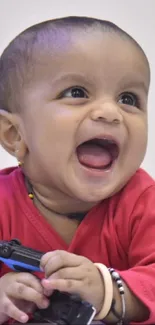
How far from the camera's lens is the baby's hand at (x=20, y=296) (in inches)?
20.7

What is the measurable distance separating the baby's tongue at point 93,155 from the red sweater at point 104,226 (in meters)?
0.07

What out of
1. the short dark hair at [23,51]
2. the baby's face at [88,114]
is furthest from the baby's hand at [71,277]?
the short dark hair at [23,51]

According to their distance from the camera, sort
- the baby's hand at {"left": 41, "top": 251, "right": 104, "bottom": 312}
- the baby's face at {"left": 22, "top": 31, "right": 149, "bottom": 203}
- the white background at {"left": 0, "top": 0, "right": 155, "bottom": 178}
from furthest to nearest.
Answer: the white background at {"left": 0, "top": 0, "right": 155, "bottom": 178}, the baby's face at {"left": 22, "top": 31, "right": 149, "bottom": 203}, the baby's hand at {"left": 41, "top": 251, "right": 104, "bottom": 312}

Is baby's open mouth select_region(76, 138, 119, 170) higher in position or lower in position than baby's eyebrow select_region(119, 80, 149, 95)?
lower

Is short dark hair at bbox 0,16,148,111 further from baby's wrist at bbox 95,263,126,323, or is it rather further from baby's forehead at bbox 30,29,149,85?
baby's wrist at bbox 95,263,126,323

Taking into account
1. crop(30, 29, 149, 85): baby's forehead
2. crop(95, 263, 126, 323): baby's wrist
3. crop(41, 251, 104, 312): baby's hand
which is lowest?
crop(95, 263, 126, 323): baby's wrist

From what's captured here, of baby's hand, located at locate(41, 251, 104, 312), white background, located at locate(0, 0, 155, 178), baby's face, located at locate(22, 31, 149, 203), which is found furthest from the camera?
white background, located at locate(0, 0, 155, 178)

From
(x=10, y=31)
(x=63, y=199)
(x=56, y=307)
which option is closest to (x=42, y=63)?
(x=63, y=199)

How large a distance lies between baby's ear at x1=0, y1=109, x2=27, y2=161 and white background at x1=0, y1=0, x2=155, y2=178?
37 centimetres

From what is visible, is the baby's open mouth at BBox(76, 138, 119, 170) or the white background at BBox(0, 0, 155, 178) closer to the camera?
the baby's open mouth at BBox(76, 138, 119, 170)

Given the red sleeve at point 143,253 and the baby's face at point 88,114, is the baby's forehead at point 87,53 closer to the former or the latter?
the baby's face at point 88,114

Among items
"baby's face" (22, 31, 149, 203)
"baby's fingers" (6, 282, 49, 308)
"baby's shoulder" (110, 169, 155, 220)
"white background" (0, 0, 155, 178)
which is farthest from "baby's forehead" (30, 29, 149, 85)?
"white background" (0, 0, 155, 178)

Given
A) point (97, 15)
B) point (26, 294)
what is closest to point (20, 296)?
point (26, 294)

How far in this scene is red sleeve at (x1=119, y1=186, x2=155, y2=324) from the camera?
1.84 ft
